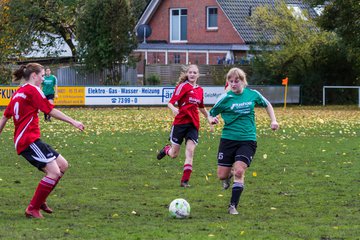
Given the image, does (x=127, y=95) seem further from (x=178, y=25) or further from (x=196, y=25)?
(x=178, y=25)

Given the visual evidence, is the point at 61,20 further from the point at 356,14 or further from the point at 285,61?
the point at 356,14

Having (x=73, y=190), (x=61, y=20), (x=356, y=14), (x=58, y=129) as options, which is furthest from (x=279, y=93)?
(x=73, y=190)

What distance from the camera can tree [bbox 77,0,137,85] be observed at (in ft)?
150

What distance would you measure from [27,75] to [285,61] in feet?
118

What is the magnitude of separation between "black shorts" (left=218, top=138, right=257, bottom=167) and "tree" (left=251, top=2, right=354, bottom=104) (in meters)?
34.0

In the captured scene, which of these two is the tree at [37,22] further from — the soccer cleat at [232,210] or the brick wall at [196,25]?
the soccer cleat at [232,210]

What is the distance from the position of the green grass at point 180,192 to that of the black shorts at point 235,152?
0.58 meters

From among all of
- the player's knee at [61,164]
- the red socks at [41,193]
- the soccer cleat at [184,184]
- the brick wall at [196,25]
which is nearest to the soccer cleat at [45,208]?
the red socks at [41,193]

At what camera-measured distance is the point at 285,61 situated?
45125 millimetres

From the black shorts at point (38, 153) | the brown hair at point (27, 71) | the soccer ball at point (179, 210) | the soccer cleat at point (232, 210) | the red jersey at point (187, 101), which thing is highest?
the brown hair at point (27, 71)

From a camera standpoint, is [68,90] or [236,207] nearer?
[236,207]

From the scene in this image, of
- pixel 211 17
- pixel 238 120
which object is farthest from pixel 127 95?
pixel 238 120

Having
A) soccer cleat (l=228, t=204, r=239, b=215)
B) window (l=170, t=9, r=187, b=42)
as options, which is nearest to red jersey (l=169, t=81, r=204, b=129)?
soccer cleat (l=228, t=204, r=239, b=215)

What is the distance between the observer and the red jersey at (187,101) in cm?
1355
